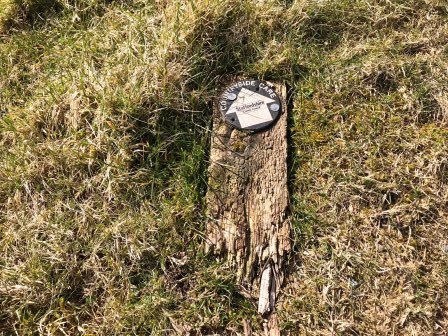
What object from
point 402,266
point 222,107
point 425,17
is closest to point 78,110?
point 222,107

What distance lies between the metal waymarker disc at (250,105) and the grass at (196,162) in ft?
0.40

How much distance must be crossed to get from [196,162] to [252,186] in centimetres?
37

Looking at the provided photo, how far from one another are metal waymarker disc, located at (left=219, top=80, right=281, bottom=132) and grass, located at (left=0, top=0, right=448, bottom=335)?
121mm

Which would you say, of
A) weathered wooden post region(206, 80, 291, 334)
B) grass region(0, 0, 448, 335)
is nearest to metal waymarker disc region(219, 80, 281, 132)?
weathered wooden post region(206, 80, 291, 334)

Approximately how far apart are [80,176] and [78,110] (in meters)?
0.43

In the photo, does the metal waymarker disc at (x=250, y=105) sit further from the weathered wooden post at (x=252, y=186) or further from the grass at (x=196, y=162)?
the grass at (x=196, y=162)

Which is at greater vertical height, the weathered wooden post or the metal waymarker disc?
the metal waymarker disc

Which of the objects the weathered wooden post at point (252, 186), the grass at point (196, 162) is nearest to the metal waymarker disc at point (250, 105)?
the weathered wooden post at point (252, 186)

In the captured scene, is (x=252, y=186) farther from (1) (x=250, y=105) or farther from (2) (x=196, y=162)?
(1) (x=250, y=105)

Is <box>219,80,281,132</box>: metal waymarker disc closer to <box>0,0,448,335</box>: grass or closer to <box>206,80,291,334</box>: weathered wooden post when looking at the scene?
<box>206,80,291,334</box>: weathered wooden post

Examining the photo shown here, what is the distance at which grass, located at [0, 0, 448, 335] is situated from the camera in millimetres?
2221

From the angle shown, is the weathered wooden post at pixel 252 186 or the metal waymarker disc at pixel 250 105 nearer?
the weathered wooden post at pixel 252 186

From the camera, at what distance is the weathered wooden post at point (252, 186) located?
2295mm

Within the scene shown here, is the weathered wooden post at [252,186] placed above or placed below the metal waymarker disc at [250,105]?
below
